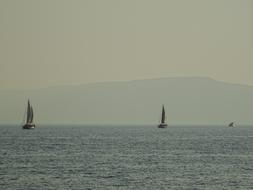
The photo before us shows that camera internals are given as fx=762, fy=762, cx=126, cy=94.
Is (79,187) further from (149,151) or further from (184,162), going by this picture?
(149,151)

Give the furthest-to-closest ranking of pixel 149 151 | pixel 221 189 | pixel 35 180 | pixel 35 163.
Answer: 1. pixel 149 151
2. pixel 35 163
3. pixel 35 180
4. pixel 221 189

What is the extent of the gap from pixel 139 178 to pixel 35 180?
10.8m

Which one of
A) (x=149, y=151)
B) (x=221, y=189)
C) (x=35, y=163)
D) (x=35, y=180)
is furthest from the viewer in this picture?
(x=149, y=151)

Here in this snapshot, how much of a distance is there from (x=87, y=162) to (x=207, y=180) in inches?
1001

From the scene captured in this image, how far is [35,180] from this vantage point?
7600cm

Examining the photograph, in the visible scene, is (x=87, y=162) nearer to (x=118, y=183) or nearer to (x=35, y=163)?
(x=35, y=163)

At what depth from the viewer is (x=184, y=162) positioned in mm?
100812

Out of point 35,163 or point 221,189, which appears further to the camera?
point 35,163

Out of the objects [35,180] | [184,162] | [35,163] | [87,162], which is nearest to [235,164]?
[184,162]

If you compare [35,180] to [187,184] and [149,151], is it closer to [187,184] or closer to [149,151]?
[187,184]

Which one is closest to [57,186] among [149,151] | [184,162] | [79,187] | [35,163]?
[79,187]

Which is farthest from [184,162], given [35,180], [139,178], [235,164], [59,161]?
[35,180]

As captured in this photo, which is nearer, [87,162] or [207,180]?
[207,180]

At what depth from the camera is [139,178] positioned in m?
78.8
